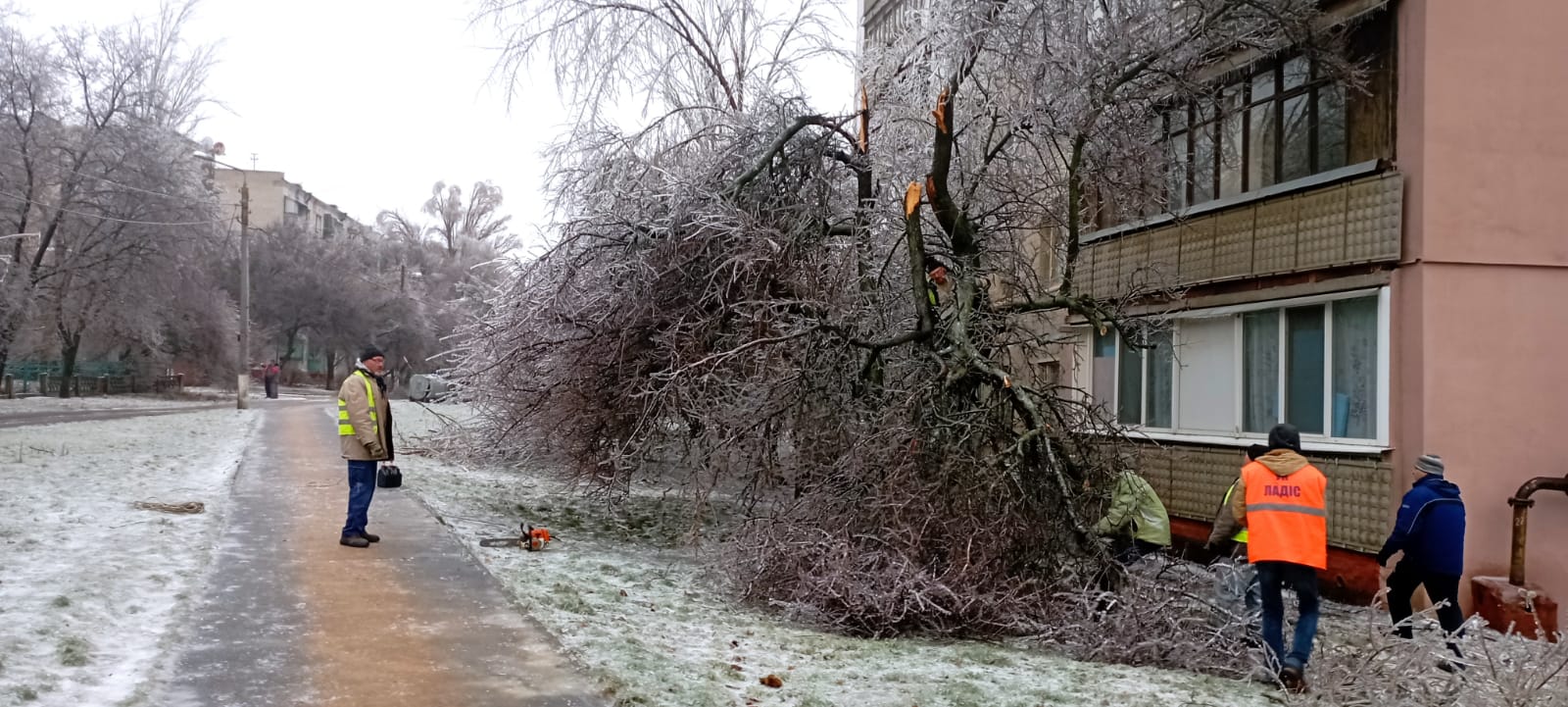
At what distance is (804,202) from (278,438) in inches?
492

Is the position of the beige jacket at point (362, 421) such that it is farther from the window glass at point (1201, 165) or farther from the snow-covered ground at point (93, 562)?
the window glass at point (1201, 165)

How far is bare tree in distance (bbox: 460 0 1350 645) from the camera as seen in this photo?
7.63m

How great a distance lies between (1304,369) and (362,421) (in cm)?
828

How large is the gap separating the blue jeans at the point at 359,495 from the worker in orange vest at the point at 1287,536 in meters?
6.13

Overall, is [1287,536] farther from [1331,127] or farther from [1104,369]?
[1104,369]

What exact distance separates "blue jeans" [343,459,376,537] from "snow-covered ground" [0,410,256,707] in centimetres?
96

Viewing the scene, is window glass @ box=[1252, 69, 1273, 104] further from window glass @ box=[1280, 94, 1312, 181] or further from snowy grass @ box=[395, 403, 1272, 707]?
snowy grass @ box=[395, 403, 1272, 707]

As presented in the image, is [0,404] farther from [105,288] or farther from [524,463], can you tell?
[524,463]

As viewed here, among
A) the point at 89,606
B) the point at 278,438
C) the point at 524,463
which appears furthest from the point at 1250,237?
the point at 278,438

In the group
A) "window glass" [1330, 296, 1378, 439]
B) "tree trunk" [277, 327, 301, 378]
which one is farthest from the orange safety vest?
"tree trunk" [277, 327, 301, 378]

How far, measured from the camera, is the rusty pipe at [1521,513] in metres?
8.84

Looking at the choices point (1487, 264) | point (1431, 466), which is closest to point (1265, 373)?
point (1487, 264)

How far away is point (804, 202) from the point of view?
10820mm

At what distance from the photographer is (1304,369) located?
10.3m
